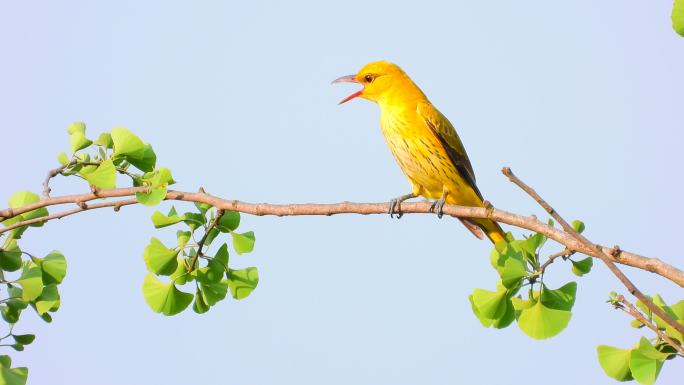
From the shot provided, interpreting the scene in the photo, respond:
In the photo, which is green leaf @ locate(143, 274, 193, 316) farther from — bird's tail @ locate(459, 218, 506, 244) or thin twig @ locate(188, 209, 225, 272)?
bird's tail @ locate(459, 218, 506, 244)

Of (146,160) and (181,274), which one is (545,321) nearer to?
(181,274)

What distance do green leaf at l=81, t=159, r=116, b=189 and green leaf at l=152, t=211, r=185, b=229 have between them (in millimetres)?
256

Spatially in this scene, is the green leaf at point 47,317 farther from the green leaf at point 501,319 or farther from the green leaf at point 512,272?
the green leaf at point 512,272

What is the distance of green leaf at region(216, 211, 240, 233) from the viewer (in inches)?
141

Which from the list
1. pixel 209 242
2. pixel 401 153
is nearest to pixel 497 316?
pixel 209 242

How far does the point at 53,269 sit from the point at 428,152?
3168 mm

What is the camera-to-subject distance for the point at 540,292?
10.00 ft

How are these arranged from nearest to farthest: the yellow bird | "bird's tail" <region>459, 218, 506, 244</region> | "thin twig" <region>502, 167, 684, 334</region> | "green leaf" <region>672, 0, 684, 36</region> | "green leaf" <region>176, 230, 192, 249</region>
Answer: "thin twig" <region>502, 167, 684, 334</region>
"green leaf" <region>672, 0, 684, 36</region>
"green leaf" <region>176, 230, 192, 249</region>
"bird's tail" <region>459, 218, 506, 244</region>
the yellow bird

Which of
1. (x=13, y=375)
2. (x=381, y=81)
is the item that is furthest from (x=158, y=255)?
(x=381, y=81)

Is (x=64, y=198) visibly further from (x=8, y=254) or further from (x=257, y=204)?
(x=257, y=204)

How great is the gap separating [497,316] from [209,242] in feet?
4.12

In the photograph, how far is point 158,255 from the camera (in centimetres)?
351

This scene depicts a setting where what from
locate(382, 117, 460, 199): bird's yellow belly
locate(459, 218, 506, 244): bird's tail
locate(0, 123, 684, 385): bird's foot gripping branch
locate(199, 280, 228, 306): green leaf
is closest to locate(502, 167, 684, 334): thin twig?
locate(0, 123, 684, 385): bird's foot gripping branch

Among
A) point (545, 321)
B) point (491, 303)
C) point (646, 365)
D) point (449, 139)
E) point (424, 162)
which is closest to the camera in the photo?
point (646, 365)
